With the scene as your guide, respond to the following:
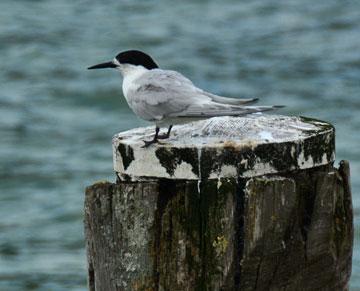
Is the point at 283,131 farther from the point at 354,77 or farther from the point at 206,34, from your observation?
the point at 206,34

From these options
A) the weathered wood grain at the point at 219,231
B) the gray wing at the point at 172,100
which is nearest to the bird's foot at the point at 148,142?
the weathered wood grain at the point at 219,231

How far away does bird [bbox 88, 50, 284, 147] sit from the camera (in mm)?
4969

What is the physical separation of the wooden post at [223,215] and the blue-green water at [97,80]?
14.6 ft

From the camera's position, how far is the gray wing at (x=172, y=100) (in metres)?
5.06

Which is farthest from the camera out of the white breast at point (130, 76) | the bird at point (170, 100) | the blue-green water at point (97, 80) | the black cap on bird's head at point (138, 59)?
the blue-green water at point (97, 80)

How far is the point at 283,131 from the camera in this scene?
4.77 metres

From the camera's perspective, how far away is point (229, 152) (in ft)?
14.9

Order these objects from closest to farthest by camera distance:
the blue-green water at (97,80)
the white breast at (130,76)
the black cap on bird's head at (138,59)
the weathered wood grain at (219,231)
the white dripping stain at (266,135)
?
the weathered wood grain at (219,231) < the white dripping stain at (266,135) < the white breast at (130,76) < the black cap on bird's head at (138,59) < the blue-green water at (97,80)

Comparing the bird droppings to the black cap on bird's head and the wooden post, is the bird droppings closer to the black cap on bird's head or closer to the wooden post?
the wooden post

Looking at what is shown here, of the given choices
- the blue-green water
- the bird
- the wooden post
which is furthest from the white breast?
the blue-green water

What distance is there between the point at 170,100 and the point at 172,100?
1cm

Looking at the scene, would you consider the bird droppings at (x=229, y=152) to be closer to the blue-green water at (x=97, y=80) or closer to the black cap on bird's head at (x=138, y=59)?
the black cap on bird's head at (x=138, y=59)

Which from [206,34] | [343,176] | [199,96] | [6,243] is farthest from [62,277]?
[206,34]

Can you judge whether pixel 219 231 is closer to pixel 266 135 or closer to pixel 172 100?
pixel 266 135
